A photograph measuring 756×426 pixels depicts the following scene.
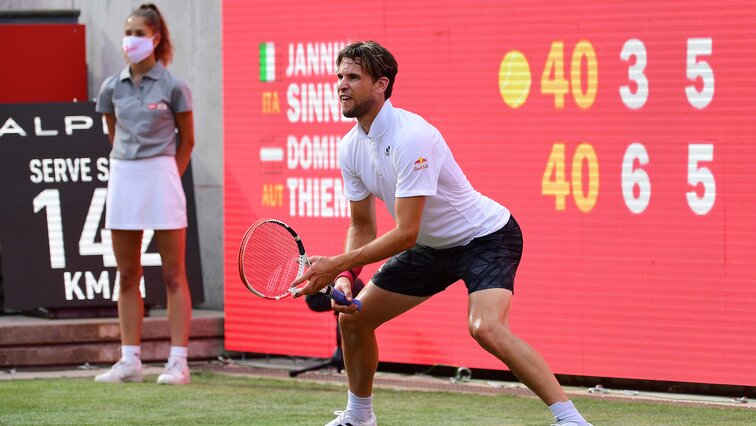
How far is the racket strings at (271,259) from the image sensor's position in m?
5.29

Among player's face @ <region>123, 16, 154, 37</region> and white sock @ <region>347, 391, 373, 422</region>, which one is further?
player's face @ <region>123, 16, 154, 37</region>

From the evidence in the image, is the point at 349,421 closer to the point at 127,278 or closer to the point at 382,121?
the point at 382,121

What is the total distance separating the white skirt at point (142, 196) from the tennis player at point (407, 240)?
7.17 ft

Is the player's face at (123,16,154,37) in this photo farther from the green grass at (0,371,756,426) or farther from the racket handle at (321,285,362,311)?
the racket handle at (321,285,362,311)

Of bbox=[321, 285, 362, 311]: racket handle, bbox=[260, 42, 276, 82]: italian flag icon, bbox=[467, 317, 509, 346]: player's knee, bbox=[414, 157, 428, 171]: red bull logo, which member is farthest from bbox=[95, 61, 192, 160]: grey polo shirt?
bbox=[467, 317, 509, 346]: player's knee

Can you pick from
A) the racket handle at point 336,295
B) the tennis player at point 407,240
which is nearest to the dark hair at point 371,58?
the tennis player at point 407,240

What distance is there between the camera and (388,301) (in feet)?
18.6

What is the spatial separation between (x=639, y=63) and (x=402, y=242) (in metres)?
2.60

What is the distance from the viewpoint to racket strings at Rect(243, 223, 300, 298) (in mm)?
5293

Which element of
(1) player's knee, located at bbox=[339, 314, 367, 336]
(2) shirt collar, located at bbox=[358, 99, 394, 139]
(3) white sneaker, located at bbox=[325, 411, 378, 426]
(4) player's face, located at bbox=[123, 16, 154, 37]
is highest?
(4) player's face, located at bbox=[123, 16, 154, 37]

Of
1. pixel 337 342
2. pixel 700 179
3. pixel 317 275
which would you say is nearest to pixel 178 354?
pixel 337 342

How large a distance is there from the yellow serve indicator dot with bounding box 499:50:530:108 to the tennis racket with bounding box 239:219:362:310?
2.59 metres

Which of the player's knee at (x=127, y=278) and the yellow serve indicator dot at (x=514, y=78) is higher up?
the yellow serve indicator dot at (x=514, y=78)

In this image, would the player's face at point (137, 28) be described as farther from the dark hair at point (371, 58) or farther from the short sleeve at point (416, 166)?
the short sleeve at point (416, 166)
